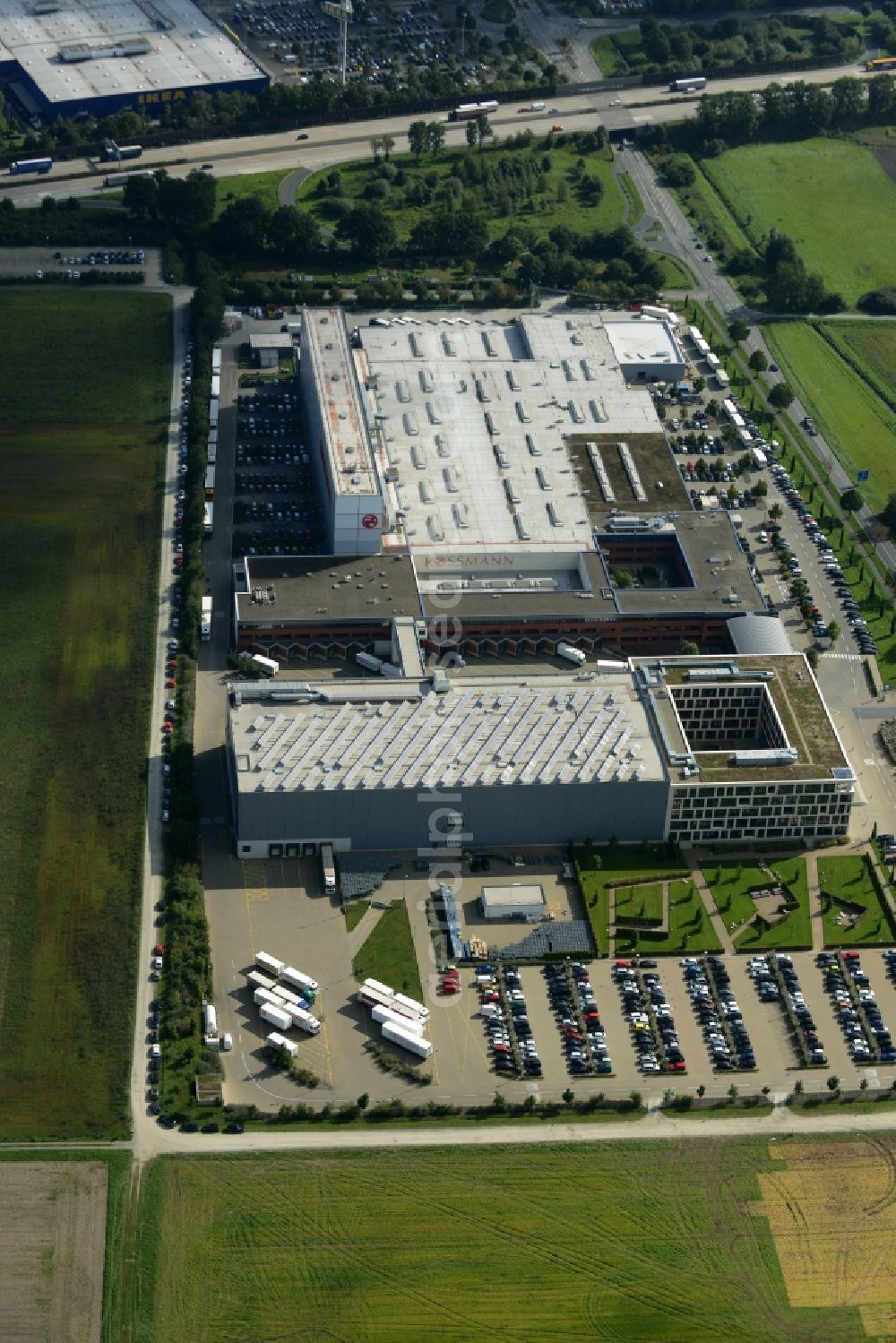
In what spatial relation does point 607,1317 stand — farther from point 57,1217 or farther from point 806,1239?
point 57,1217

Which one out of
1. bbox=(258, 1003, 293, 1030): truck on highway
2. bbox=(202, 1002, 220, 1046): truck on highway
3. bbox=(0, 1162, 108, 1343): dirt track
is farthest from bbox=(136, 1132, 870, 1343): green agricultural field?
bbox=(258, 1003, 293, 1030): truck on highway

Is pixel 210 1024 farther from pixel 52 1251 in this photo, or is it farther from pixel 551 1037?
pixel 551 1037

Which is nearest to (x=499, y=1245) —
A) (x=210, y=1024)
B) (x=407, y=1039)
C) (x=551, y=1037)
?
(x=407, y=1039)

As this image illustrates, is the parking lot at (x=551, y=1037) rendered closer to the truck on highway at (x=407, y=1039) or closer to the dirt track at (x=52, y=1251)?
the truck on highway at (x=407, y=1039)

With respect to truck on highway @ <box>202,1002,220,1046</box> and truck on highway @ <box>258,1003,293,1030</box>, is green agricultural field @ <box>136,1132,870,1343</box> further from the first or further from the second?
truck on highway @ <box>258,1003,293,1030</box>

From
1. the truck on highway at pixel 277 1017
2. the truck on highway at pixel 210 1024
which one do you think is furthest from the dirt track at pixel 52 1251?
the truck on highway at pixel 277 1017

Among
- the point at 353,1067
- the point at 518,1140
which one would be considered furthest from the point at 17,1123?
the point at 518,1140

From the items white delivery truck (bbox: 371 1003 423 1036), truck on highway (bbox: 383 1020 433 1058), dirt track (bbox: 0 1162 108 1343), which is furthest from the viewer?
white delivery truck (bbox: 371 1003 423 1036)
